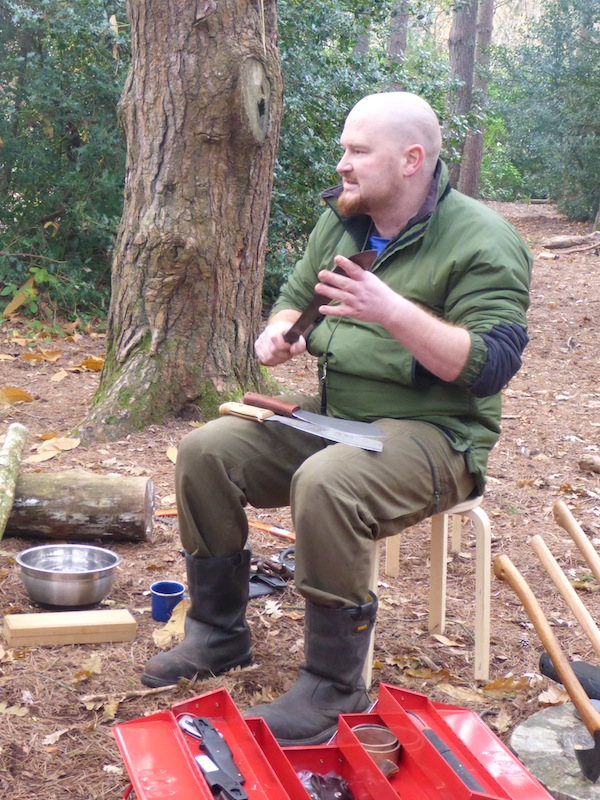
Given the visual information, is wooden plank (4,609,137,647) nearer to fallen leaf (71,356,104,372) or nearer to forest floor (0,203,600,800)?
forest floor (0,203,600,800)

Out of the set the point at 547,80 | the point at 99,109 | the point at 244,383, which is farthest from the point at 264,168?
the point at 547,80

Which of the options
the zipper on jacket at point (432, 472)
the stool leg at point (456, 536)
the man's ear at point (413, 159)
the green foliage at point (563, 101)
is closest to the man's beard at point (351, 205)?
the man's ear at point (413, 159)

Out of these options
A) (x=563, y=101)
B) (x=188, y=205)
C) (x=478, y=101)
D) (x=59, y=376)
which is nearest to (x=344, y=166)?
(x=188, y=205)

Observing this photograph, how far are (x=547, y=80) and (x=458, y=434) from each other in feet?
57.9

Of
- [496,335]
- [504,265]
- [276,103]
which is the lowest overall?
[496,335]

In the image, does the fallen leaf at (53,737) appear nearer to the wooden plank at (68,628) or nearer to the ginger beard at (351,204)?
the wooden plank at (68,628)

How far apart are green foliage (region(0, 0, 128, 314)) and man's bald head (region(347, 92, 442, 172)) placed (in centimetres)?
557

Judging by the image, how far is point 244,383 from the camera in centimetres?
551

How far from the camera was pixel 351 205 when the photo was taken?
3.12 meters

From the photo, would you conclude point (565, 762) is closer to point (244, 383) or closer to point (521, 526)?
point (521, 526)

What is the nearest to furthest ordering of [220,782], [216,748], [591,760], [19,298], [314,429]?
1. [220,782]
2. [216,748]
3. [591,760]
4. [314,429]
5. [19,298]

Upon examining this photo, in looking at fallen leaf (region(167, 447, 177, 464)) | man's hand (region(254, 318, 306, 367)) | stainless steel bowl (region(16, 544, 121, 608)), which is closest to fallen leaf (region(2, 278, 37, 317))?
fallen leaf (region(167, 447, 177, 464))

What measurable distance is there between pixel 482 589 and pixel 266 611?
2.94ft

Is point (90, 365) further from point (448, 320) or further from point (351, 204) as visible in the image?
point (448, 320)
